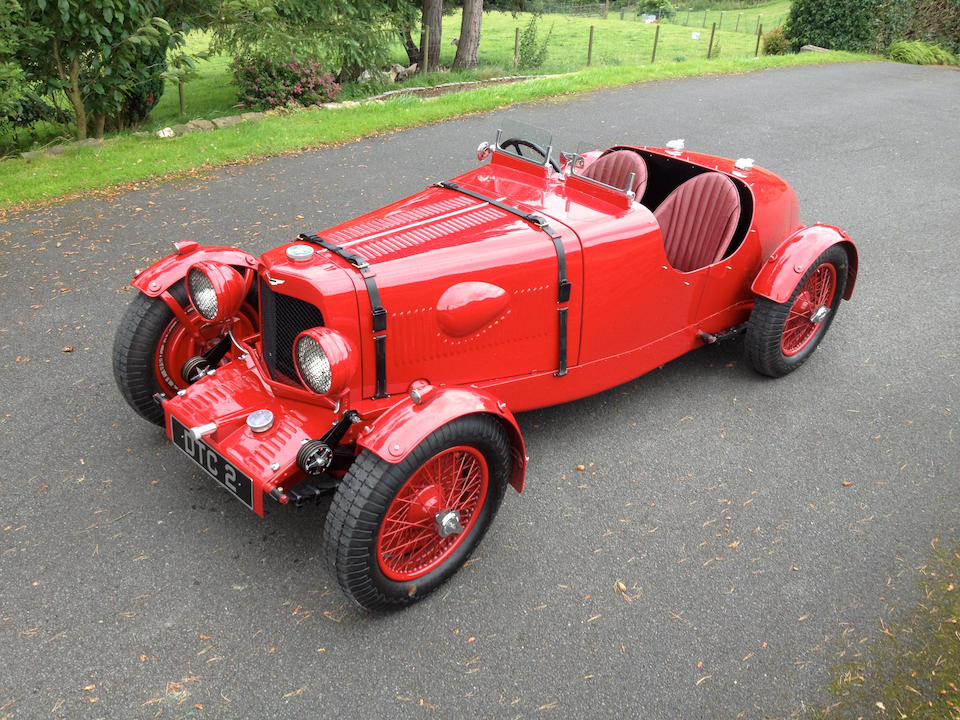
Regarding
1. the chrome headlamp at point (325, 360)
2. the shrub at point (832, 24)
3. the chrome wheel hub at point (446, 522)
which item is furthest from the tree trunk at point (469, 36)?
the chrome wheel hub at point (446, 522)

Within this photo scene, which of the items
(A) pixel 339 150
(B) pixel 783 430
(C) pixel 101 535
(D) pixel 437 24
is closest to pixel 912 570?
(B) pixel 783 430

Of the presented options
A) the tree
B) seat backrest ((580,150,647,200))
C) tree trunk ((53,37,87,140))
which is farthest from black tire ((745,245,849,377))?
tree trunk ((53,37,87,140))

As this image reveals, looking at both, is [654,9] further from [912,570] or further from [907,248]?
[912,570]

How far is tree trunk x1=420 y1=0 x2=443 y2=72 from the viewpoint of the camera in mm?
15594

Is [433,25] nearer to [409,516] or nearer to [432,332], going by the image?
[432,332]

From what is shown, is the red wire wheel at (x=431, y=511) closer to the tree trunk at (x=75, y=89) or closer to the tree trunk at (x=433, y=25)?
the tree trunk at (x=75, y=89)

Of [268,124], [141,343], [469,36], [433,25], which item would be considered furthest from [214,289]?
[469,36]

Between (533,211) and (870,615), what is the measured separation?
249 centimetres

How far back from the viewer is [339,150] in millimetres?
9406

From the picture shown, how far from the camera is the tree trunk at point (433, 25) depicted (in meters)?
15.6

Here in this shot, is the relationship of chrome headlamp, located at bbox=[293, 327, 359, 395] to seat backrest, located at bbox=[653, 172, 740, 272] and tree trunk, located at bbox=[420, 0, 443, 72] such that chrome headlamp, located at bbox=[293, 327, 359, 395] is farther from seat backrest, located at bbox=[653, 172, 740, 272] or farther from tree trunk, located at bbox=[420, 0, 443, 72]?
tree trunk, located at bbox=[420, 0, 443, 72]

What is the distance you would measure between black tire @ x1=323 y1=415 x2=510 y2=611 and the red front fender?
153 centimetres

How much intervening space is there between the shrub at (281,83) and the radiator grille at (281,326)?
9.41m

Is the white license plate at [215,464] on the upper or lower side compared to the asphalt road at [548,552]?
upper
